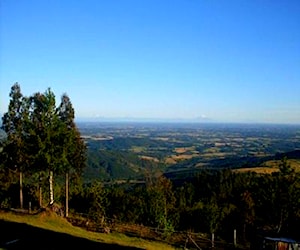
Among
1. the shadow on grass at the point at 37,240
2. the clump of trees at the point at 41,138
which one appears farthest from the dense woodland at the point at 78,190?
the shadow on grass at the point at 37,240

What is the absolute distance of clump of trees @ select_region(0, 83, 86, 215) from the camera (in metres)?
38.6

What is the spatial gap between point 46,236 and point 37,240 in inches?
51.2

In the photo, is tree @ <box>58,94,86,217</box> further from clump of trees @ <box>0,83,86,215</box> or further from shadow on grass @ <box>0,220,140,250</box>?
shadow on grass @ <box>0,220,140,250</box>

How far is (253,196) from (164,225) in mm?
14878

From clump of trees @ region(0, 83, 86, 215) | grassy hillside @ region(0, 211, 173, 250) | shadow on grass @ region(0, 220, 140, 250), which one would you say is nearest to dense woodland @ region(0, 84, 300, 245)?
clump of trees @ region(0, 83, 86, 215)

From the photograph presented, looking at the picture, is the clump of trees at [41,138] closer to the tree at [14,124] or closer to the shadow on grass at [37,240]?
the tree at [14,124]

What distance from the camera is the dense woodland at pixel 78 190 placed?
3906cm

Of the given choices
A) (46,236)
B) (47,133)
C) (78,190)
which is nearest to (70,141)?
(47,133)

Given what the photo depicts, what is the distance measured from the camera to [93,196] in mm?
48781

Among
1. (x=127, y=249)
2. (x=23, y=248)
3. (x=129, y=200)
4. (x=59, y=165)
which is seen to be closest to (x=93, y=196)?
(x=129, y=200)

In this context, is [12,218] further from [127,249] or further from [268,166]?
[268,166]

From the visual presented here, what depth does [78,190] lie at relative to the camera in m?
56.6

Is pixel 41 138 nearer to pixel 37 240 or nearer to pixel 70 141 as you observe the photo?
pixel 70 141

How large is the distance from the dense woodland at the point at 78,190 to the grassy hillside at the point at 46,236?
6223mm
